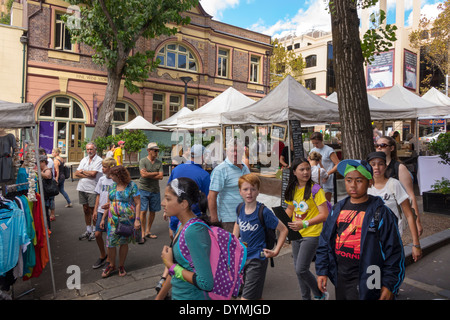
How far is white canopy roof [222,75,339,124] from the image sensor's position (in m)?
7.36

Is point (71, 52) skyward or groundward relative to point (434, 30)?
groundward

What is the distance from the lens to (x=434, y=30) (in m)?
25.8

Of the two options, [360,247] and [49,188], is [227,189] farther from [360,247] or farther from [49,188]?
[49,188]

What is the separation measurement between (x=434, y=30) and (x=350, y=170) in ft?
97.0

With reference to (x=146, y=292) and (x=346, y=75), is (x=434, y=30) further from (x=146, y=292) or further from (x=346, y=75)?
(x=146, y=292)

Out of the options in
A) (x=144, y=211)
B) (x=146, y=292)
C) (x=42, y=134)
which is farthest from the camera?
(x=42, y=134)

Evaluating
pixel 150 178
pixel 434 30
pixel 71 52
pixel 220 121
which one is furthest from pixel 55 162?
pixel 434 30

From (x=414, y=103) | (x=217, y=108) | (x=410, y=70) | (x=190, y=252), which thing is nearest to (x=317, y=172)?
(x=190, y=252)

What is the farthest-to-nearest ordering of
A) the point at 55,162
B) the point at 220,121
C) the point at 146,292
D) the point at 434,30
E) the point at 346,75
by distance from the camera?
the point at 434,30
the point at 220,121
the point at 55,162
the point at 346,75
the point at 146,292

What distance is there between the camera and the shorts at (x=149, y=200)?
21.2 ft

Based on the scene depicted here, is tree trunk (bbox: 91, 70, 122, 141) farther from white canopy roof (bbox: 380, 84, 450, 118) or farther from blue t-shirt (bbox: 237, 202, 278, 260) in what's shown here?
blue t-shirt (bbox: 237, 202, 278, 260)

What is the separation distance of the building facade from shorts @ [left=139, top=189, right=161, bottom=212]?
13871 mm
